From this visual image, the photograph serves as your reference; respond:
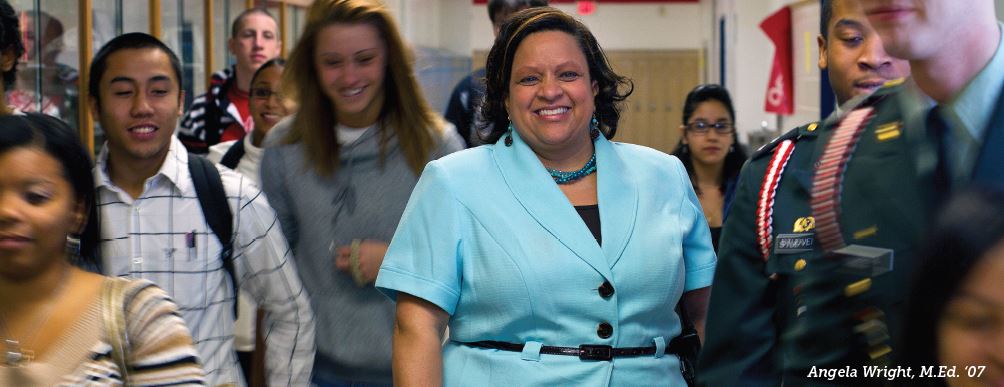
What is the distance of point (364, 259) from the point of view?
3.19 m

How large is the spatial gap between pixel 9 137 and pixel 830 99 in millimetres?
5681

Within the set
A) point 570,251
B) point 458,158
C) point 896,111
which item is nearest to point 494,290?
point 570,251

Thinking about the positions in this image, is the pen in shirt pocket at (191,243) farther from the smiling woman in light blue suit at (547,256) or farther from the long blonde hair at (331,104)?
the smiling woman in light blue suit at (547,256)

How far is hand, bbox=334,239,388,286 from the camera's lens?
3180mm

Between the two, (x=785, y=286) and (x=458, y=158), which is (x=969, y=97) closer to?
(x=785, y=286)

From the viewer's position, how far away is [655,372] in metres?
2.51

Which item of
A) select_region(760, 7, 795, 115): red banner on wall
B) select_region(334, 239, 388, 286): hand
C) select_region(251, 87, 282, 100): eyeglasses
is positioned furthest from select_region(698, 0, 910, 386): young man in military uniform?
select_region(760, 7, 795, 115): red banner on wall

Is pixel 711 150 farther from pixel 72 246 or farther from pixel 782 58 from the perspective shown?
pixel 782 58

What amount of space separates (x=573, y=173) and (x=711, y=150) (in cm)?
264

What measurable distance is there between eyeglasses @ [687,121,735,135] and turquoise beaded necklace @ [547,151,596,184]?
2650 millimetres

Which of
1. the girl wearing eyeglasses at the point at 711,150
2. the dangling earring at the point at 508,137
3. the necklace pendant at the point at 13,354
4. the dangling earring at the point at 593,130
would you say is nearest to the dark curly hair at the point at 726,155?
the girl wearing eyeglasses at the point at 711,150

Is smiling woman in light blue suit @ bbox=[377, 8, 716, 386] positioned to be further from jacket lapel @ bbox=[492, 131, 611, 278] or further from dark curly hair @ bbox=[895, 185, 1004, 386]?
dark curly hair @ bbox=[895, 185, 1004, 386]

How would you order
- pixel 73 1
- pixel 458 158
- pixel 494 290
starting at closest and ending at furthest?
pixel 494 290 → pixel 458 158 → pixel 73 1

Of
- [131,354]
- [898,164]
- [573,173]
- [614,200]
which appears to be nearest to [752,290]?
[898,164]
